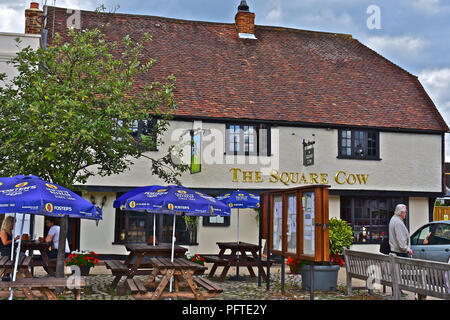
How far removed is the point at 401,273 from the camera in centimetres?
964

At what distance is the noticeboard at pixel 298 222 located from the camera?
32.6ft

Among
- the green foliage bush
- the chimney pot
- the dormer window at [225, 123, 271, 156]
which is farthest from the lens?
the chimney pot

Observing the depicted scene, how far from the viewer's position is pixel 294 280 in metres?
14.2

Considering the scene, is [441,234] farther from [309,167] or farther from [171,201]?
[309,167]

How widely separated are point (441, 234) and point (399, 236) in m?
3.21

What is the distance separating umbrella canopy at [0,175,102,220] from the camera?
8.30m

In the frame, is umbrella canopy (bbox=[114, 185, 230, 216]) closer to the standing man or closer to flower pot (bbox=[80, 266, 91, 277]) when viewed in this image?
the standing man

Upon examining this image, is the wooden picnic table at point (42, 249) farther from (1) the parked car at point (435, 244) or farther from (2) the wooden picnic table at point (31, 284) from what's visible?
(1) the parked car at point (435, 244)

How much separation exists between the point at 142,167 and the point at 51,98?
7708 mm

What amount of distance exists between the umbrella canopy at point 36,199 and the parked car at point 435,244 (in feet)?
26.6

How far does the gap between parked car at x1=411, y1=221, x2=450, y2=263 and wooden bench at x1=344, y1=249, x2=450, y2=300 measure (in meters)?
2.60

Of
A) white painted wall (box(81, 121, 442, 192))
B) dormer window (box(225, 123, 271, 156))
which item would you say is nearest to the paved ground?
white painted wall (box(81, 121, 442, 192))

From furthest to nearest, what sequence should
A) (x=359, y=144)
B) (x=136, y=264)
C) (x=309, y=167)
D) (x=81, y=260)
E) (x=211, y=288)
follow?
(x=359, y=144) → (x=309, y=167) → (x=81, y=260) → (x=136, y=264) → (x=211, y=288)

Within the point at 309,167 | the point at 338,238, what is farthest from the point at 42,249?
the point at 309,167
